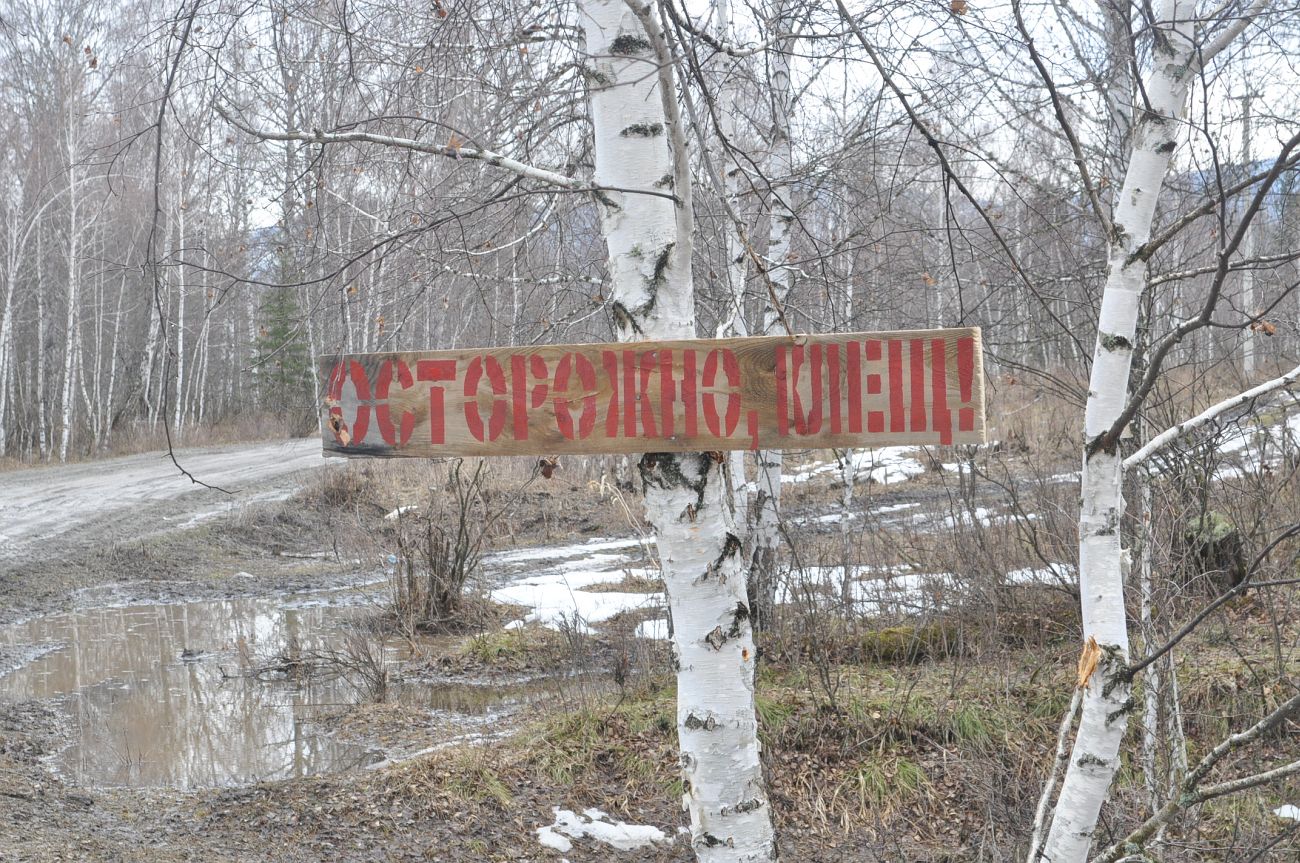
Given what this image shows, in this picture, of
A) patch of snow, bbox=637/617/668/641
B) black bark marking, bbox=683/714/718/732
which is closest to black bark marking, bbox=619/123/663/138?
black bark marking, bbox=683/714/718/732

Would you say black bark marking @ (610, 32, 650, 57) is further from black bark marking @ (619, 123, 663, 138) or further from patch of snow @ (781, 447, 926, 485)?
patch of snow @ (781, 447, 926, 485)

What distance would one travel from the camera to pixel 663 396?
6.31 feet

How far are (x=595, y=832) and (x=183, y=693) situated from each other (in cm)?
326

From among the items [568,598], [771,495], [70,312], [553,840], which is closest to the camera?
[553,840]

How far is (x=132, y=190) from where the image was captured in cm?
2250

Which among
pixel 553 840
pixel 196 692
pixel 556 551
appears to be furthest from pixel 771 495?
pixel 556 551

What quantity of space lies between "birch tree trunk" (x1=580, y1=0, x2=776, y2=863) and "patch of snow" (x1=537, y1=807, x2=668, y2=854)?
2.15 metres

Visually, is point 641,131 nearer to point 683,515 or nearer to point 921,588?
point 683,515

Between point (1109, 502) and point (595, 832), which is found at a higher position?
point (1109, 502)

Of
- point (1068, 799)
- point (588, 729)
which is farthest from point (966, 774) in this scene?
point (1068, 799)

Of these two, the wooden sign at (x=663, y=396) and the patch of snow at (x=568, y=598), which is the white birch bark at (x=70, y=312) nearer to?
the patch of snow at (x=568, y=598)

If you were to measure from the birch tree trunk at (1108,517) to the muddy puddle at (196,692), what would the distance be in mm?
3896

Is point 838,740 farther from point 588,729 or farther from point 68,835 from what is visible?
point 68,835

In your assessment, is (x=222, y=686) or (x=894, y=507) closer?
(x=222, y=686)
